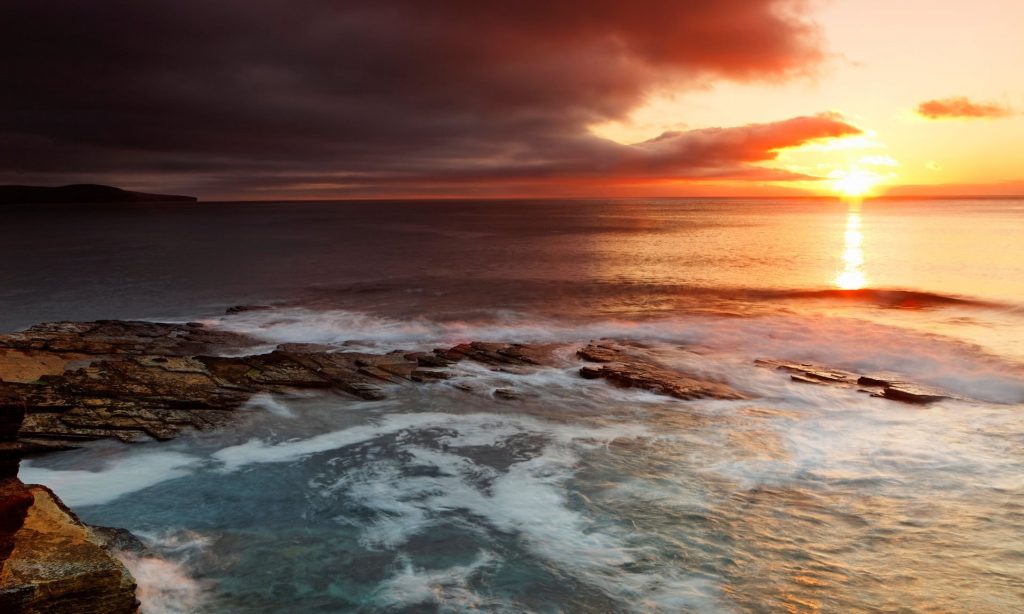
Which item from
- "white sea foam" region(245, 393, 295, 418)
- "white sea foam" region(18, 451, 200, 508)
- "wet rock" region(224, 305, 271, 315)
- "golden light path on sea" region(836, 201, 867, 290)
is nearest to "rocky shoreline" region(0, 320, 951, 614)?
"white sea foam" region(245, 393, 295, 418)

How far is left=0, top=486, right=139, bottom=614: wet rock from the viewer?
6.98 metres

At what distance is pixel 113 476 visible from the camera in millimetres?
13398

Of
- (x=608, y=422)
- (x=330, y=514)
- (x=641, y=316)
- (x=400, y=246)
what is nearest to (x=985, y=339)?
(x=641, y=316)

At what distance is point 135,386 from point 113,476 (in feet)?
15.5

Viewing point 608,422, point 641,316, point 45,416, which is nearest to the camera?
point 45,416

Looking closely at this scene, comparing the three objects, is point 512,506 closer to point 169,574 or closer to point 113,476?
point 169,574

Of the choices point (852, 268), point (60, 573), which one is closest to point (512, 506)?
point (60, 573)

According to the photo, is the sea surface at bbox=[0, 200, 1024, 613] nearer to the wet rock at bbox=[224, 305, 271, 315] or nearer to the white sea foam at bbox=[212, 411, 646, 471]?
the white sea foam at bbox=[212, 411, 646, 471]

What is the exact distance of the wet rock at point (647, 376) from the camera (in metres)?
19.9

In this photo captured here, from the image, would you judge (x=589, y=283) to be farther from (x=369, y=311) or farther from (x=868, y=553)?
(x=868, y=553)

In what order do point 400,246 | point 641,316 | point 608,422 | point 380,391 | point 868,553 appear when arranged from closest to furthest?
point 868,553 < point 608,422 < point 380,391 < point 641,316 < point 400,246

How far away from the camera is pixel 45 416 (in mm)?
15445

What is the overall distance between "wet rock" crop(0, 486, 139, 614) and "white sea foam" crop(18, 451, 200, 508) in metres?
4.49

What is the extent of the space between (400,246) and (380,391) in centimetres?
6815
